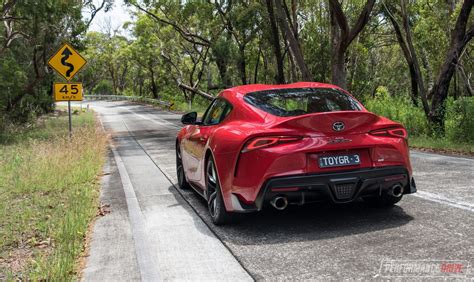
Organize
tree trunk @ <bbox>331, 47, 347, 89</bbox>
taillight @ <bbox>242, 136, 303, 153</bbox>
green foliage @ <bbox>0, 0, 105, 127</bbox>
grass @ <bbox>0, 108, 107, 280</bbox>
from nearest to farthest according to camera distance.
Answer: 1. grass @ <bbox>0, 108, 107, 280</bbox>
2. taillight @ <bbox>242, 136, 303, 153</bbox>
3. tree trunk @ <bbox>331, 47, 347, 89</bbox>
4. green foliage @ <bbox>0, 0, 105, 127</bbox>

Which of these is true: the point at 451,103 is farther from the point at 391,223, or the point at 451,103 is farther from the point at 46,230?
the point at 46,230

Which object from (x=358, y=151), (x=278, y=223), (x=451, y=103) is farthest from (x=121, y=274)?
(x=451, y=103)

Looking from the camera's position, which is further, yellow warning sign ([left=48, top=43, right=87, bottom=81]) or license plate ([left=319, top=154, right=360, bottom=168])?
yellow warning sign ([left=48, top=43, right=87, bottom=81])

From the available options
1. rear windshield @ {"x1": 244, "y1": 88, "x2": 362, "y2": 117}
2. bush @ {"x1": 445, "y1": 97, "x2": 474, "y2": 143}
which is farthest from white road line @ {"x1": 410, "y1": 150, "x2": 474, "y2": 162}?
rear windshield @ {"x1": 244, "y1": 88, "x2": 362, "y2": 117}

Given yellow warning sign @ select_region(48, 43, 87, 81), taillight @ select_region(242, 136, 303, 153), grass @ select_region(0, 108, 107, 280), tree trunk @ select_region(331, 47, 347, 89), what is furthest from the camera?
tree trunk @ select_region(331, 47, 347, 89)

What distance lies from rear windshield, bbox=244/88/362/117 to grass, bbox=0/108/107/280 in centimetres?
248

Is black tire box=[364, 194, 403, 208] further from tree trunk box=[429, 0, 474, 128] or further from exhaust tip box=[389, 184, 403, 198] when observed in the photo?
tree trunk box=[429, 0, 474, 128]

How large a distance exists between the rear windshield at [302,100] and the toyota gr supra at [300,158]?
1.0 inches

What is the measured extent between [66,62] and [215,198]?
11364 mm

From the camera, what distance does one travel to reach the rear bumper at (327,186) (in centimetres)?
445

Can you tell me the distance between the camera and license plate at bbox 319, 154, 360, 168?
455 centimetres

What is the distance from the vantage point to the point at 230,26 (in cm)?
3203

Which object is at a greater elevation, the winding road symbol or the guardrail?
the winding road symbol

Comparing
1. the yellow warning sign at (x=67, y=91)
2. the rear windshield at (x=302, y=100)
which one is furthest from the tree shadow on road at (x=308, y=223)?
the yellow warning sign at (x=67, y=91)
